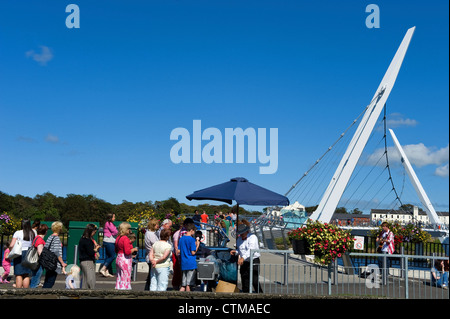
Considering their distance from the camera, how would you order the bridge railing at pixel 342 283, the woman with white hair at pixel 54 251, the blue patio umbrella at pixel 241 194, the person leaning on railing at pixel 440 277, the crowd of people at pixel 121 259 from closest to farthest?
the crowd of people at pixel 121 259
the woman with white hair at pixel 54 251
the bridge railing at pixel 342 283
the blue patio umbrella at pixel 241 194
the person leaning on railing at pixel 440 277

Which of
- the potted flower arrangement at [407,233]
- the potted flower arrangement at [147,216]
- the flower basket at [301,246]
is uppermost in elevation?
the potted flower arrangement at [147,216]

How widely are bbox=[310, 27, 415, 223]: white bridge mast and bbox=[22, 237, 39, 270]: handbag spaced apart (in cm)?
3314

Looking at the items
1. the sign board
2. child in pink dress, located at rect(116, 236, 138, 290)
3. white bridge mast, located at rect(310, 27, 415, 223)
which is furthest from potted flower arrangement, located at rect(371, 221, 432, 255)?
white bridge mast, located at rect(310, 27, 415, 223)

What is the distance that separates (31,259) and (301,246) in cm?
557

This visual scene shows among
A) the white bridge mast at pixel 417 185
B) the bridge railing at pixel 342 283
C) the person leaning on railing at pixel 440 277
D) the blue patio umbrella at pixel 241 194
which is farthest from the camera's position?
the white bridge mast at pixel 417 185

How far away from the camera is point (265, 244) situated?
21.5 m

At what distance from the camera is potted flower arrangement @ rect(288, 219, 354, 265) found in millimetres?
11352

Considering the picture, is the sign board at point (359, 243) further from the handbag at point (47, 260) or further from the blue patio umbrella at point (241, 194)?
the handbag at point (47, 260)

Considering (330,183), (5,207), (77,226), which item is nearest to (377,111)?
(330,183)

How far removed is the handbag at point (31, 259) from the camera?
34.8 feet

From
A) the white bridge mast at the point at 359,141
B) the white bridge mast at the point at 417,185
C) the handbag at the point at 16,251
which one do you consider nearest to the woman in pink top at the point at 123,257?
the handbag at the point at 16,251

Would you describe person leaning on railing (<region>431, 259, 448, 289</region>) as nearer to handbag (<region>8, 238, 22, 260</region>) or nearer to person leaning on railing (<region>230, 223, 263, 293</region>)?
person leaning on railing (<region>230, 223, 263, 293</region>)

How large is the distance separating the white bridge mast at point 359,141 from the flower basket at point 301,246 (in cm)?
3051

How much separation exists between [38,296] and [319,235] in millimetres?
5682
